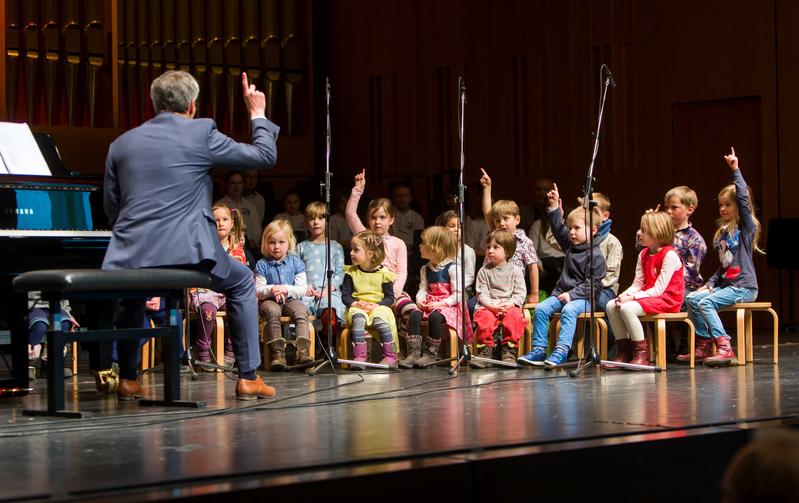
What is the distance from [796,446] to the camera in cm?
137

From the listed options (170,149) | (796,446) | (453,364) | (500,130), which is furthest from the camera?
(500,130)

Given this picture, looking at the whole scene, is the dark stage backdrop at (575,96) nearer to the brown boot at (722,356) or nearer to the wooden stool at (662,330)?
the brown boot at (722,356)

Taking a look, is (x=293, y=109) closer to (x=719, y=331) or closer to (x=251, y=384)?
(x=719, y=331)

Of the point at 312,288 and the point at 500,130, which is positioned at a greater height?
the point at 500,130

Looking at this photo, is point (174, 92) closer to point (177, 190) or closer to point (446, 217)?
point (177, 190)

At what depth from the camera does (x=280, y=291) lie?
6555mm

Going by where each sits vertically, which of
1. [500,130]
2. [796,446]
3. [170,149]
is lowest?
[796,446]

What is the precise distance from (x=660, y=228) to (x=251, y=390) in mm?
2617

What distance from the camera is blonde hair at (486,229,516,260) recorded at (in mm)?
6629

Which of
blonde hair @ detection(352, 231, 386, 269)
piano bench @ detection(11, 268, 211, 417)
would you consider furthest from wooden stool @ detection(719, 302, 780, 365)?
piano bench @ detection(11, 268, 211, 417)

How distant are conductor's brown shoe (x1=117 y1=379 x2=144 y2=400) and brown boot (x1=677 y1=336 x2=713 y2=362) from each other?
3.11 meters

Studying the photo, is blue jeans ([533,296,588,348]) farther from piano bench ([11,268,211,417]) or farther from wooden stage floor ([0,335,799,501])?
piano bench ([11,268,211,417])

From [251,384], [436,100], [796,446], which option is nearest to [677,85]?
[436,100]

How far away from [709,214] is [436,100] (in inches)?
109
